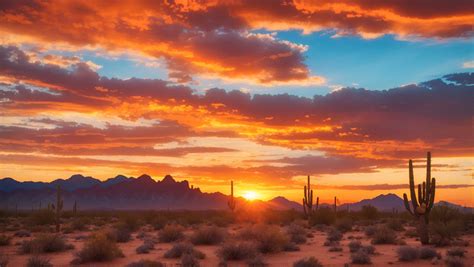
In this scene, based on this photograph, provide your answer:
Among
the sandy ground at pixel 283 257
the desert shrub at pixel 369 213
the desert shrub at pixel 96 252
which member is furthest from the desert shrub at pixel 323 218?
the desert shrub at pixel 96 252

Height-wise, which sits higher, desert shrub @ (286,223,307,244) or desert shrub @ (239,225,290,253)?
desert shrub @ (239,225,290,253)

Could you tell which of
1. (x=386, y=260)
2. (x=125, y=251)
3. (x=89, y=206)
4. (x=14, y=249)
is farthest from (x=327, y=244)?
(x=89, y=206)

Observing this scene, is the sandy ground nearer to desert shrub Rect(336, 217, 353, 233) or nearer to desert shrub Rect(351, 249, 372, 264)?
desert shrub Rect(351, 249, 372, 264)

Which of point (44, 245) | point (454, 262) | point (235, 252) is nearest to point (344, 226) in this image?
point (235, 252)

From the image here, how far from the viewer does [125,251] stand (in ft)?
78.7

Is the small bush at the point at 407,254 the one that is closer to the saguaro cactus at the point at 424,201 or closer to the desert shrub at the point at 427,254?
the desert shrub at the point at 427,254

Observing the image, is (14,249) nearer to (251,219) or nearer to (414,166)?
(414,166)

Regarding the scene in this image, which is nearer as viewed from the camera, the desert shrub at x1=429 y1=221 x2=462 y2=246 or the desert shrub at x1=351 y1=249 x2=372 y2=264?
the desert shrub at x1=351 y1=249 x2=372 y2=264

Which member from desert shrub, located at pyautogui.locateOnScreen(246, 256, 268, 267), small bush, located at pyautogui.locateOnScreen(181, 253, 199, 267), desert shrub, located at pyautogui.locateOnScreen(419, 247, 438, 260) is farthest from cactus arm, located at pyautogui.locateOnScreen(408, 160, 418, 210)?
small bush, located at pyautogui.locateOnScreen(181, 253, 199, 267)

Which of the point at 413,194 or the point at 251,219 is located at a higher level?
the point at 413,194

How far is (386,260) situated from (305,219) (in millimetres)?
34061

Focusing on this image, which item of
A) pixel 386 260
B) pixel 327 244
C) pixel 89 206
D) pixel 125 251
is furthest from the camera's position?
pixel 89 206

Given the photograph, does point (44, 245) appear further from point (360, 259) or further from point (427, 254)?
point (427, 254)

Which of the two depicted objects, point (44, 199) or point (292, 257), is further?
point (44, 199)
